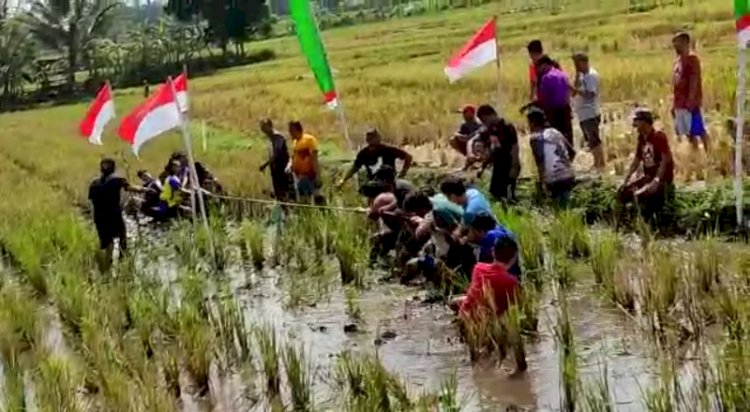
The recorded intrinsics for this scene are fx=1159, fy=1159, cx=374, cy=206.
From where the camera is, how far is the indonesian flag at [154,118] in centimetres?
1112

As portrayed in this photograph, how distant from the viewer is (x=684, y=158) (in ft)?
38.6

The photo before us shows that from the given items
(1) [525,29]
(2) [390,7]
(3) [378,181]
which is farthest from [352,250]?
(2) [390,7]

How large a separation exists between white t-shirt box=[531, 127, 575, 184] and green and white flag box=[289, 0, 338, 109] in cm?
325

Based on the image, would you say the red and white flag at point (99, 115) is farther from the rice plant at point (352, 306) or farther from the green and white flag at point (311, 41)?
the rice plant at point (352, 306)

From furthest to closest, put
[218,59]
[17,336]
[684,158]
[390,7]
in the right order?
1. [390,7]
2. [218,59]
3. [684,158]
4. [17,336]

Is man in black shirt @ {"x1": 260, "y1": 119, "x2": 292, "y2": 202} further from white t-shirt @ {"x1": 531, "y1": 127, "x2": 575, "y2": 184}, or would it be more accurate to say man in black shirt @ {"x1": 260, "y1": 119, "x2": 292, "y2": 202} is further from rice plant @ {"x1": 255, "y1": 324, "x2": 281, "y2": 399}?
rice plant @ {"x1": 255, "y1": 324, "x2": 281, "y2": 399}

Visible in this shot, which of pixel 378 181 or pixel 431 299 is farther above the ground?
pixel 378 181

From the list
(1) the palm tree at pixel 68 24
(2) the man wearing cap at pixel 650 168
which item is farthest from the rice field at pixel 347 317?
(1) the palm tree at pixel 68 24

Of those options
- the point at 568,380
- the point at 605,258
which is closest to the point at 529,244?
the point at 605,258

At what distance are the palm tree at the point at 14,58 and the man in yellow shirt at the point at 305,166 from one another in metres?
39.1

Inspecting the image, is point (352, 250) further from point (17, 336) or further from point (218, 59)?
point (218, 59)

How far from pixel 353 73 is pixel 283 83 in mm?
2530

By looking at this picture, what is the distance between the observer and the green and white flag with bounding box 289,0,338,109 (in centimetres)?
1338

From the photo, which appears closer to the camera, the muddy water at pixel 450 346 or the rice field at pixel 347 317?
the rice field at pixel 347 317
